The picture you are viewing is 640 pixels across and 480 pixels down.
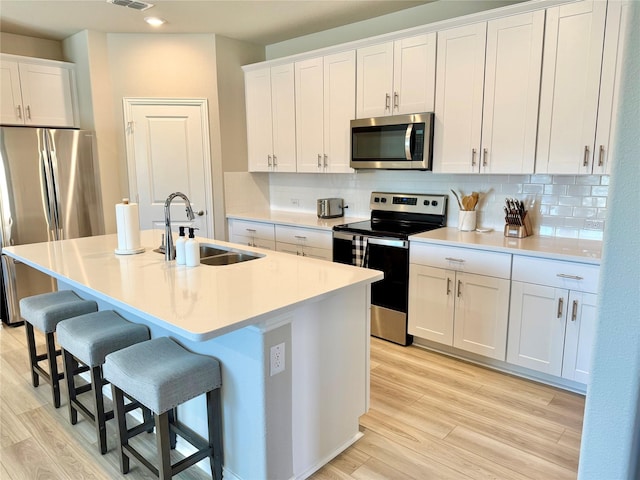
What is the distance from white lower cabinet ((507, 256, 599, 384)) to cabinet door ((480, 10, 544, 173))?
0.74m

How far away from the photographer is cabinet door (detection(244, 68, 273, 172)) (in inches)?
178

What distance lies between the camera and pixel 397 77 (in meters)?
3.51

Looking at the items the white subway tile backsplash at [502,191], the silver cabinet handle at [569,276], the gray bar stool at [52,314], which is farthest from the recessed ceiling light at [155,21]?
the silver cabinet handle at [569,276]

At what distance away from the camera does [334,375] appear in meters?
2.11

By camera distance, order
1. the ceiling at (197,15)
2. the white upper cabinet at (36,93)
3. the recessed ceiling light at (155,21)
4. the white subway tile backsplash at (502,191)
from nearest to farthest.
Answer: the white subway tile backsplash at (502,191) < the ceiling at (197,15) < the recessed ceiling light at (155,21) < the white upper cabinet at (36,93)

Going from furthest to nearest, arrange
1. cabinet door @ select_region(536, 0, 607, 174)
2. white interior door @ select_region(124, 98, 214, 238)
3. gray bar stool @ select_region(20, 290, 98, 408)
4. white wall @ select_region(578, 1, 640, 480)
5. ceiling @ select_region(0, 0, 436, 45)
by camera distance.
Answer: white interior door @ select_region(124, 98, 214, 238) → ceiling @ select_region(0, 0, 436, 45) → cabinet door @ select_region(536, 0, 607, 174) → gray bar stool @ select_region(20, 290, 98, 408) → white wall @ select_region(578, 1, 640, 480)

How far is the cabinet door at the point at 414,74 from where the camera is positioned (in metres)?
3.31

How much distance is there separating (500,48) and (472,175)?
942mm

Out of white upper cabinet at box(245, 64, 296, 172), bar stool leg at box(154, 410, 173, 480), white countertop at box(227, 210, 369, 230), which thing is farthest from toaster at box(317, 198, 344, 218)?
bar stool leg at box(154, 410, 173, 480)

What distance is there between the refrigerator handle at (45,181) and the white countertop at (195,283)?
1283 millimetres

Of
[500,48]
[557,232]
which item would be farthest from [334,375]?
[500,48]

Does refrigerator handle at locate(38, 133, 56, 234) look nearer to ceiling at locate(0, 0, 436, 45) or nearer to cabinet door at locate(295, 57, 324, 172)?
ceiling at locate(0, 0, 436, 45)

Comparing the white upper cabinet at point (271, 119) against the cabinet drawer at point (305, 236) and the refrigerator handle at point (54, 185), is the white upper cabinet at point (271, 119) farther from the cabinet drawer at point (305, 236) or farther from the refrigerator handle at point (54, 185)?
the refrigerator handle at point (54, 185)

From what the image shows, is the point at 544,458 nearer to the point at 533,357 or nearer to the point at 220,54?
the point at 533,357
